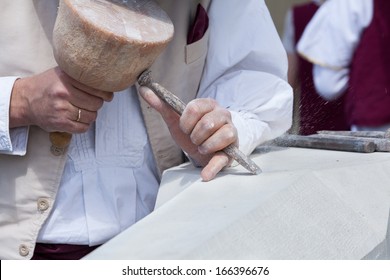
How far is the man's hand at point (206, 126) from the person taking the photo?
6.57 ft

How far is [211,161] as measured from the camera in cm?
205

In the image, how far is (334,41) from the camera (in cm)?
377

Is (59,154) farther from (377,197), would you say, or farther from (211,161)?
(377,197)

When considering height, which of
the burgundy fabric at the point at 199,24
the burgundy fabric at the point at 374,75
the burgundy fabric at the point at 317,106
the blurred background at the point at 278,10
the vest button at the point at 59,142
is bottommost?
the blurred background at the point at 278,10

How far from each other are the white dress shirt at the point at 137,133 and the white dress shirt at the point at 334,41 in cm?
138

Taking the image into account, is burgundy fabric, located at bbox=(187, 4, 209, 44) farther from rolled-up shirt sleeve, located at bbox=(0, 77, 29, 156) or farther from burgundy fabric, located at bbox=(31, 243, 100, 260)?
burgundy fabric, located at bbox=(31, 243, 100, 260)

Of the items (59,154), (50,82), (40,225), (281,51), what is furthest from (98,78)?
(281,51)

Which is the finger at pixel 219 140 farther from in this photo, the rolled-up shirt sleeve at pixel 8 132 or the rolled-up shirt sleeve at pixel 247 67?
the rolled-up shirt sleeve at pixel 8 132

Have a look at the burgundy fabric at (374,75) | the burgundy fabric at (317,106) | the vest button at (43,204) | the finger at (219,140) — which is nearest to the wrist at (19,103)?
the vest button at (43,204)

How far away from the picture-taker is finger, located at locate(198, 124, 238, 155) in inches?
79.6

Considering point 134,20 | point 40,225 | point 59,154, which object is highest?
point 134,20

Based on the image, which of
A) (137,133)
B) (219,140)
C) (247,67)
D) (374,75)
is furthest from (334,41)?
(219,140)

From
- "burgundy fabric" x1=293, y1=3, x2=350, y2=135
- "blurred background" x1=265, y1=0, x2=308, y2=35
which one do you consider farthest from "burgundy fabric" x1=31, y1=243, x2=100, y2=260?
"blurred background" x1=265, y1=0, x2=308, y2=35

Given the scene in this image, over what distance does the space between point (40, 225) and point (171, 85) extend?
468mm
